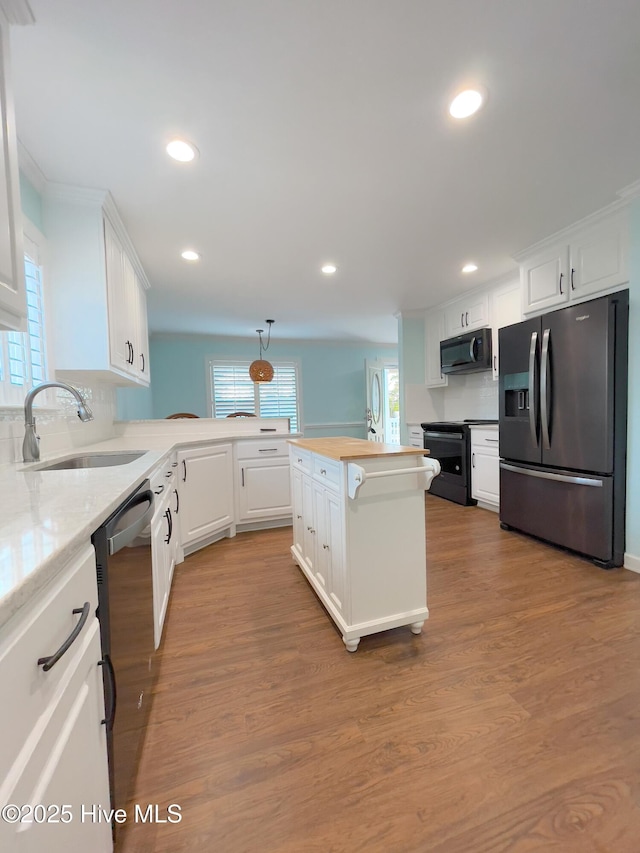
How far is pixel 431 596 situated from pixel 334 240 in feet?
8.64

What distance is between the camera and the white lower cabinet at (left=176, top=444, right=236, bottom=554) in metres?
2.54

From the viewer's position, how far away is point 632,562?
226cm

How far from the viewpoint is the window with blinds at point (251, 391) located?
6168 millimetres

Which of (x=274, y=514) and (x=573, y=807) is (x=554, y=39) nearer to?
(x=573, y=807)

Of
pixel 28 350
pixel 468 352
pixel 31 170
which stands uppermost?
pixel 31 170

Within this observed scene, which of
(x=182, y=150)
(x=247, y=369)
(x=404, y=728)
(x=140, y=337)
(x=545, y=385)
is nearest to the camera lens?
(x=404, y=728)

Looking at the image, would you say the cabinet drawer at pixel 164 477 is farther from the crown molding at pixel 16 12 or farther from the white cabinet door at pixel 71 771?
the crown molding at pixel 16 12

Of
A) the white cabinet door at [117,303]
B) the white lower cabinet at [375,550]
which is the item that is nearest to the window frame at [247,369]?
the white cabinet door at [117,303]

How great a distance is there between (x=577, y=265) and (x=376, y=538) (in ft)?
8.47

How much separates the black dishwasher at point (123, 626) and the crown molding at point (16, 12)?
1523mm

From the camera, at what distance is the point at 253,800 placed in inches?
38.9

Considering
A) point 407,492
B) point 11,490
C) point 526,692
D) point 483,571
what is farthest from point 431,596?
point 11,490

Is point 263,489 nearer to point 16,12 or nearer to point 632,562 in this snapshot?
point 632,562

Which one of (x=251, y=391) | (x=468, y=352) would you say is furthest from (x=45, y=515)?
(x=251, y=391)
